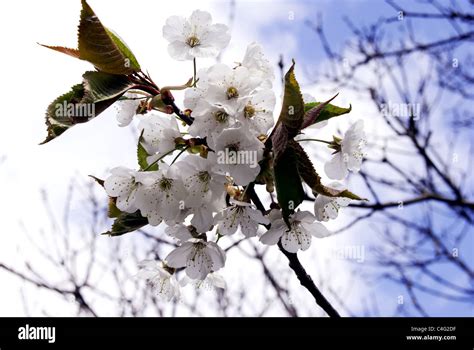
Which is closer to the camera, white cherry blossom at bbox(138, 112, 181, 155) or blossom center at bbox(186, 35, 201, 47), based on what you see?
white cherry blossom at bbox(138, 112, 181, 155)

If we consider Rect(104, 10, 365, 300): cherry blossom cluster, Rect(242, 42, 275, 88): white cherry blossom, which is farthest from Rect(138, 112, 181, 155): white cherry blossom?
Rect(242, 42, 275, 88): white cherry blossom

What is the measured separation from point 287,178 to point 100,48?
53cm

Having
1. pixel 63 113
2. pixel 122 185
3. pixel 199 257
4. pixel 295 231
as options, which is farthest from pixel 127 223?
pixel 295 231

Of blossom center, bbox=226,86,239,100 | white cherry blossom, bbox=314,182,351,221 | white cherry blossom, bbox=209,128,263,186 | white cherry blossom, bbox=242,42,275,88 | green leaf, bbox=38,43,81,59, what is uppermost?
green leaf, bbox=38,43,81,59

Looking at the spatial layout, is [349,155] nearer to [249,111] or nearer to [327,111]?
[327,111]

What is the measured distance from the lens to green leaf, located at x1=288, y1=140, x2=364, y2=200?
3.95ft

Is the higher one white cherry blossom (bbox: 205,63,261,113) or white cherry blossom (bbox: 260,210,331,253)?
white cherry blossom (bbox: 205,63,261,113)

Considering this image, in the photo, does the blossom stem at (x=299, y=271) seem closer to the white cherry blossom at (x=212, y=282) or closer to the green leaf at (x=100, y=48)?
the white cherry blossom at (x=212, y=282)

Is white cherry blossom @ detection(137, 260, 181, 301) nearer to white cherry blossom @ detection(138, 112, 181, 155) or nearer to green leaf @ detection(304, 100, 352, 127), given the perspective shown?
white cherry blossom @ detection(138, 112, 181, 155)

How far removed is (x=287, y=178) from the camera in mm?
Result: 1200
